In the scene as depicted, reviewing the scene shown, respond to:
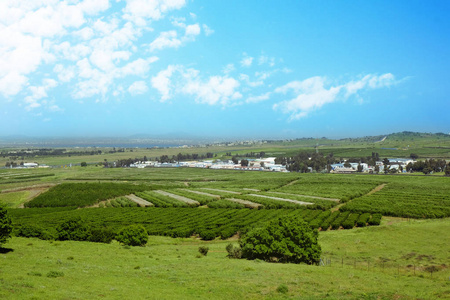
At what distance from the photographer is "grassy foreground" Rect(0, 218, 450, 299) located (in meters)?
20.7

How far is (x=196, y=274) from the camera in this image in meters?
25.8

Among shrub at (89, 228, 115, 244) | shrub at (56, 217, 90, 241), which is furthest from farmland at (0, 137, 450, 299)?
shrub at (56, 217, 90, 241)

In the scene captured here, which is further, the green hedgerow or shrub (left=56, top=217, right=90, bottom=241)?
shrub (left=56, top=217, right=90, bottom=241)

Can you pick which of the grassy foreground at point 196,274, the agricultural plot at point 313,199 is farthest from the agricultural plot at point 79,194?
the grassy foreground at point 196,274

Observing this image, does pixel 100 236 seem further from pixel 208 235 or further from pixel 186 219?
pixel 186 219

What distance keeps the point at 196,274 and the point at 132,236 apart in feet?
58.4

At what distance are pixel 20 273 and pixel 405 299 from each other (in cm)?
2360

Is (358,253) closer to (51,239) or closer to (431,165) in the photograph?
(51,239)

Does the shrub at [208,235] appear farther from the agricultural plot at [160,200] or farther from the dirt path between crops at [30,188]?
the dirt path between crops at [30,188]

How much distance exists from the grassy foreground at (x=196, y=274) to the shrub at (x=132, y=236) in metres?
1.11

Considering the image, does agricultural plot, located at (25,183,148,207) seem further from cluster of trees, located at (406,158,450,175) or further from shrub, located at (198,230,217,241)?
cluster of trees, located at (406,158,450,175)

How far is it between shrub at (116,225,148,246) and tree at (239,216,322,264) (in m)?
13.3

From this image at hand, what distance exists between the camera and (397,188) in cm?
9550

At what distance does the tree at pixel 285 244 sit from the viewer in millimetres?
33062
